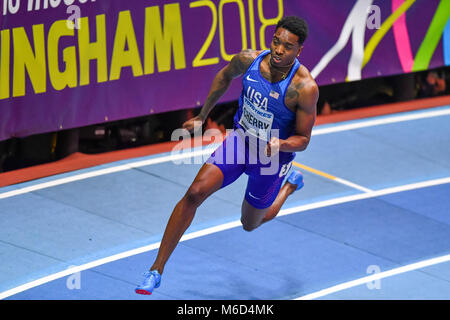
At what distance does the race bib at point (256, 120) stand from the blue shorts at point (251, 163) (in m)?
0.08

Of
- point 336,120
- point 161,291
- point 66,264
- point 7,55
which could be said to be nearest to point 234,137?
point 161,291

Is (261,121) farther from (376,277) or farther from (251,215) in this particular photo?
(376,277)

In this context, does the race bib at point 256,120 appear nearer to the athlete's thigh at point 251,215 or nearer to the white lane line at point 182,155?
the athlete's thigh at point 251,215

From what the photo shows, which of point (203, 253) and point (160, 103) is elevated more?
point (160, 103)

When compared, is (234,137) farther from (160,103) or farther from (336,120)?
(336,120)

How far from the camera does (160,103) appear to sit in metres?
11.4

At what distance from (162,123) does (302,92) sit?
4.79 metres

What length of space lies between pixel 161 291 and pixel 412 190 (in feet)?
13.2

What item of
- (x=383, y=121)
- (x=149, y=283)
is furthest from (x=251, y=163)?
(x=383, y=121)

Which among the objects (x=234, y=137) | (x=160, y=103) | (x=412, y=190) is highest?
(x=234, y=137)

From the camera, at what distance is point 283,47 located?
281 inches

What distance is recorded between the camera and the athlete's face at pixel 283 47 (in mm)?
7117

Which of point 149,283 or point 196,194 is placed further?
point 196,194

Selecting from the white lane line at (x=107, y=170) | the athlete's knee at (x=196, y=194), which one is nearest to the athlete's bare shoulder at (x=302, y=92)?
the athlete's knee at (x=196, y=194)
